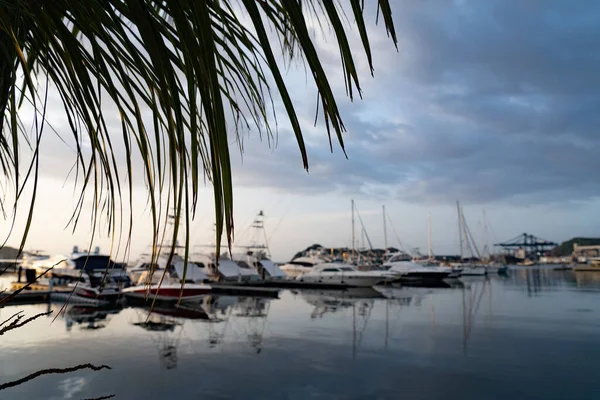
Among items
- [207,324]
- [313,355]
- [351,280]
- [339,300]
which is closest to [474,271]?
[351,280]

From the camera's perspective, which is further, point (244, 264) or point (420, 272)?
point (420, 272)

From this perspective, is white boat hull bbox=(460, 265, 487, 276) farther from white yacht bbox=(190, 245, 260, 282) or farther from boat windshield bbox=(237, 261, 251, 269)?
white yacht bbox=(190, 245, 260, 282)

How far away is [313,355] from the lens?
36.0ft

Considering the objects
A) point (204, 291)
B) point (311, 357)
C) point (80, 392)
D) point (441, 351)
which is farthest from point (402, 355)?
point (204, 291)

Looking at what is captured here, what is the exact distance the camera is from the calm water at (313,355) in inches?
328

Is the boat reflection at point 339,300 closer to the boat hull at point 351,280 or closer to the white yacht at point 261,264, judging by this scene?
the boat hull at point 351,280

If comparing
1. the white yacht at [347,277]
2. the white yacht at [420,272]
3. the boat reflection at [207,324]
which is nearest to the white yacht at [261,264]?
the white yacht at [347,277]

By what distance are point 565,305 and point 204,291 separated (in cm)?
1871

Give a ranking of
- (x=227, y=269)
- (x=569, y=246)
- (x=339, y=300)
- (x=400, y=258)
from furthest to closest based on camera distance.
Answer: (x=569, y=246)
(x=400, y=258)
(x=227, y=269)
(x=339, y=300)

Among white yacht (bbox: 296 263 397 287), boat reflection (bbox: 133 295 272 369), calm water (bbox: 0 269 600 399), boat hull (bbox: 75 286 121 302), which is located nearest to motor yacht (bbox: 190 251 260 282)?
white yacht (bbox: 296 263 397 287)

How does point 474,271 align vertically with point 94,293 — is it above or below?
above

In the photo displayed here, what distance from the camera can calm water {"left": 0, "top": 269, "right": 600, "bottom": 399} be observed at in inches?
328

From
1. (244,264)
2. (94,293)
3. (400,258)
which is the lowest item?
(94,293)

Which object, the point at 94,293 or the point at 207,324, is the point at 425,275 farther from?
the point at 94,293
